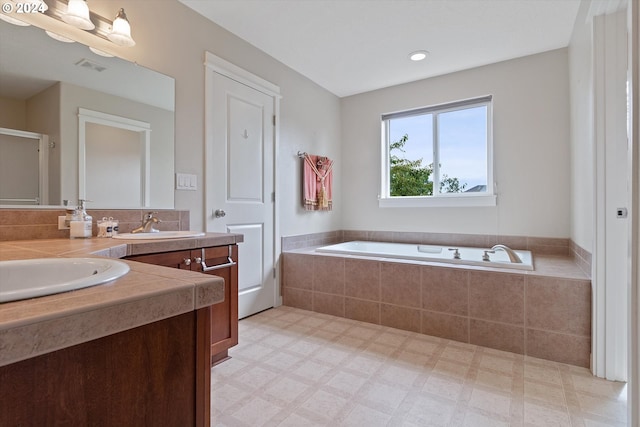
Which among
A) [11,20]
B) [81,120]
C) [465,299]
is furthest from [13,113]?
[465,299]

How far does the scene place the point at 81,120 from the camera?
1673 millimetres

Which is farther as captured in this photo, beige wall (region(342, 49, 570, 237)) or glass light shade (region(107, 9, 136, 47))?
beige wall (region(342, 49, 570, 237))

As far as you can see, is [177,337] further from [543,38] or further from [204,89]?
[543,38]

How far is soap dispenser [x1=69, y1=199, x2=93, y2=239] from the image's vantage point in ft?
5.12

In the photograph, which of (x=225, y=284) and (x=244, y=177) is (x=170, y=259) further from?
(x=244, y=177)

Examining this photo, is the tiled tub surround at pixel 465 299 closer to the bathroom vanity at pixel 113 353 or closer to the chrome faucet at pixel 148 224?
the chrome faucet at pixel 148 224

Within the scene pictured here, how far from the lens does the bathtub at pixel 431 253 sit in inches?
90.4

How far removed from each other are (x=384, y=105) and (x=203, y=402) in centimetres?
360

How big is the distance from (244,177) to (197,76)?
811 millimetres

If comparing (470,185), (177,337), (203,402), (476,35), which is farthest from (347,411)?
(476,35)

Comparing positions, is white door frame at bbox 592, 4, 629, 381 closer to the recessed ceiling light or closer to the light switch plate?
the recessed ceiling light

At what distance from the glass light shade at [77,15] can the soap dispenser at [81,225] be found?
950 millimetres

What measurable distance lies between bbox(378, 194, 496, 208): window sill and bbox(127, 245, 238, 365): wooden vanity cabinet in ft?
7.15

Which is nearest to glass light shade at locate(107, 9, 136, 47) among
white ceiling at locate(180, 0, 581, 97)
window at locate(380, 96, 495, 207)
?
white ceiling at locate(180, 0, 581, 97)
